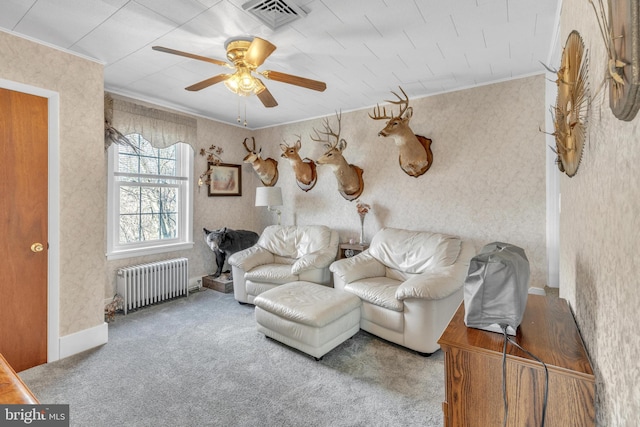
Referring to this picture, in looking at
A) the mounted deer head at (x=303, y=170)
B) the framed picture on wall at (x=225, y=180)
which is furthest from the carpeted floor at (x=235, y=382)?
the mounted deer head at (x=303, y=170)

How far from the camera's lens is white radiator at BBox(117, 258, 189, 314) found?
361cm

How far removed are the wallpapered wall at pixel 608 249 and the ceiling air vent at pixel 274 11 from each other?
58.6 inches

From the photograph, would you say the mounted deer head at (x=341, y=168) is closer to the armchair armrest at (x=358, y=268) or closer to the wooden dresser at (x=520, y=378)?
the armchair armrest at (x=358, y=268)

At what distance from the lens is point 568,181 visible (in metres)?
1.61

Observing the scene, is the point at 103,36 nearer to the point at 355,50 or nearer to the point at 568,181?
the point at 355,50

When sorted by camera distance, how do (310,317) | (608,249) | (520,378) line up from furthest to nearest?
(310,317) < (520,378) < (608,249)

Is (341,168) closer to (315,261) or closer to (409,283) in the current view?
(315,261)

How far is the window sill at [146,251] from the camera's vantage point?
369 cm

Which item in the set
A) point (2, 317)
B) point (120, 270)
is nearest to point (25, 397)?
point (2, 317)

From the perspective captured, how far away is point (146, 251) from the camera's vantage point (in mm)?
3953

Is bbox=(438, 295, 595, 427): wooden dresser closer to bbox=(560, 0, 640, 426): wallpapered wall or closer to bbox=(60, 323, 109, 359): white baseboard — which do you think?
bbox=(560, 0, 640, 426): wallpapered wall

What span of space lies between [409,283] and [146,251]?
322 centimetres

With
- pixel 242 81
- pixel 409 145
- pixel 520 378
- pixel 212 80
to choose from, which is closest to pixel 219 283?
pixel 212 80
